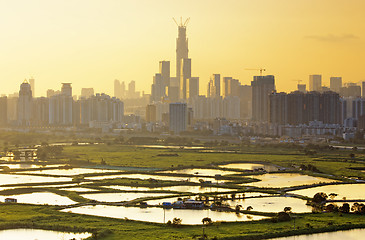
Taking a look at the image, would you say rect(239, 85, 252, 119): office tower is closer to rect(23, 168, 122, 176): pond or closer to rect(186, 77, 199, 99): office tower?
rect(186, 77, 199, 99): office tower

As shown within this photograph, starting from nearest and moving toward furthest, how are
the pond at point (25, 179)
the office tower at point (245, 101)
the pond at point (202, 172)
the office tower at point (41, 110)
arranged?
the pond at point (25, 179), the pond at point (202, 172), the office tower at point (41, 110), the office tower at point (245, 101)

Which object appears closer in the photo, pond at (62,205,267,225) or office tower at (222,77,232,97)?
pond at (62,205,267,225)

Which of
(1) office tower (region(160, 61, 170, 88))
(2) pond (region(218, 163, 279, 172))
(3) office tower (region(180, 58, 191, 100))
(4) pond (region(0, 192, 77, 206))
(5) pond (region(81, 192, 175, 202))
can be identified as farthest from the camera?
(1) office tower (region(160, 61, 170, 88))

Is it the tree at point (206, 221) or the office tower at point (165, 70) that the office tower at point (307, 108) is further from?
the office tower at point (165, 70)

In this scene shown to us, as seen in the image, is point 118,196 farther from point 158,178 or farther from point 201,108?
point 201,108

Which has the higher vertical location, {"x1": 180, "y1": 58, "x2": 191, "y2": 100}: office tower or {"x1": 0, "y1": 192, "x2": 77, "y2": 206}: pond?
{"x1": 180, "y1": 58, "x2": 191, "y2": 100}: office tower

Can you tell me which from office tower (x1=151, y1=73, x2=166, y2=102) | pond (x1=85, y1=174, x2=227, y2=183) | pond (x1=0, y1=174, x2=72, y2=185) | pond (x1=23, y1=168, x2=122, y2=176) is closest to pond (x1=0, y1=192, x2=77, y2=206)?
pond (x1=0, y1=174, x2=72, y2=185)

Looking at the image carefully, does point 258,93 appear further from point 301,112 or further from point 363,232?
point 363,232

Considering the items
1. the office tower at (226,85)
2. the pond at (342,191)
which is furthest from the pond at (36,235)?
the office tower at (226,85)
